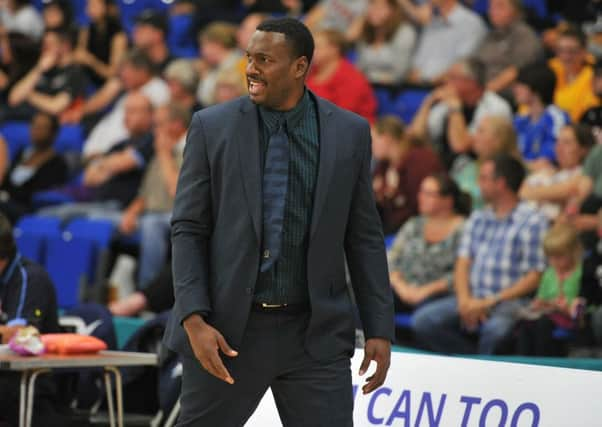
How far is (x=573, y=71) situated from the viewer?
9.92 metres

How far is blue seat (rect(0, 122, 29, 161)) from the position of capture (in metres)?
13.6

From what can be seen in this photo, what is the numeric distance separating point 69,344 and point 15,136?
7.49 metres

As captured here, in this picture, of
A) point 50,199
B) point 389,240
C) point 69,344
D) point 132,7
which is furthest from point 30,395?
point 132,7

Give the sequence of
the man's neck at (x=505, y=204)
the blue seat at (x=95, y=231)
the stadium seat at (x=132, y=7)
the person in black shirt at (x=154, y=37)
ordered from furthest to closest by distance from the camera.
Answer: the stadium seat at (x=132, y=7), the person in black shirt at (x=154, y=37), the blue seat at (x=95, y=231), the man's neck at (x=505, y=204)

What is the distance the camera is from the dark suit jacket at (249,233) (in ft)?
12.7

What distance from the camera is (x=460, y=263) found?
9211 mm

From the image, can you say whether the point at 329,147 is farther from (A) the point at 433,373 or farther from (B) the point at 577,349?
(B) the point at 577,349

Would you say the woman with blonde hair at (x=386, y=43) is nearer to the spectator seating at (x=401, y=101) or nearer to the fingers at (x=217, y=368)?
the spectator seating at (x=401, y=101)

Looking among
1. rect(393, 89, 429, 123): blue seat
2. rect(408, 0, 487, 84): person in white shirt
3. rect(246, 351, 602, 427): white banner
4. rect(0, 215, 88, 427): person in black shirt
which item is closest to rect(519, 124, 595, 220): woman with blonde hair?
rect(408, 0, 487, 84): person in white shirt

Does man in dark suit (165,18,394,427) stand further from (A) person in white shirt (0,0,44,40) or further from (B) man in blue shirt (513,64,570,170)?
(A) person in white shirt (0,0,44,40)

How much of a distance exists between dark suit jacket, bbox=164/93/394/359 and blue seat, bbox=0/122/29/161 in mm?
9905

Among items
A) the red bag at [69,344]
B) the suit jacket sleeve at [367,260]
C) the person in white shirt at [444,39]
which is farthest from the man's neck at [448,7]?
the suit jacket sleeve at [367,260]

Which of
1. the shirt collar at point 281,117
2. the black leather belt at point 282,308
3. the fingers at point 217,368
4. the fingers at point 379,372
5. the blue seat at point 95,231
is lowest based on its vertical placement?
the blue seat at point 95,231

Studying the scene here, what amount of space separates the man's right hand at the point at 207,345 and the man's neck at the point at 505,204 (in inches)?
219
